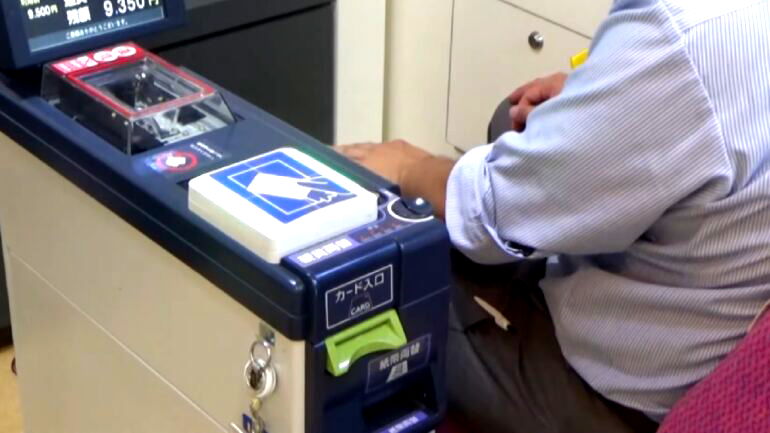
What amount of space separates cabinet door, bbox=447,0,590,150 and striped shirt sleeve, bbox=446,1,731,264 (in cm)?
74

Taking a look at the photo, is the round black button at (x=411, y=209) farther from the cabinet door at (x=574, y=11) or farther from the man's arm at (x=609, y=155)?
the cabinet door at (x=574, y=11)

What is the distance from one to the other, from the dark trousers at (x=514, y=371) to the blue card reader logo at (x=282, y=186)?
1.01 feet

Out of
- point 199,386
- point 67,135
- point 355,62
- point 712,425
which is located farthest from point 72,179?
point 355,62

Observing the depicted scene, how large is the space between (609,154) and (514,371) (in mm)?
267

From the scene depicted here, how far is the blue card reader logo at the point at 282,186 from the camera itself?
2.71ft

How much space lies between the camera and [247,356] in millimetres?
855

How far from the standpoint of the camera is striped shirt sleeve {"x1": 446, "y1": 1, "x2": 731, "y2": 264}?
0.88 m

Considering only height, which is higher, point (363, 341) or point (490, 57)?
point (363, 341)

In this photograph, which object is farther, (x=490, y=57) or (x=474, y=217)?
(x=490, y=57)

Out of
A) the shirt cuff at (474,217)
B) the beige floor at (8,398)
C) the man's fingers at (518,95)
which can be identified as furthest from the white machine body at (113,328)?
the man's fingers at (518,95)

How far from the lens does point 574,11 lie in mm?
1671

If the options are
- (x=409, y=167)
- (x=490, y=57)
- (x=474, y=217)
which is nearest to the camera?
Answer: (x=474, y=217)

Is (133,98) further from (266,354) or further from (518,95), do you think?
(518,95)

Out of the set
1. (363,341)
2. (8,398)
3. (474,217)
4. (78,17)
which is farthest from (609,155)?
(8,398)
